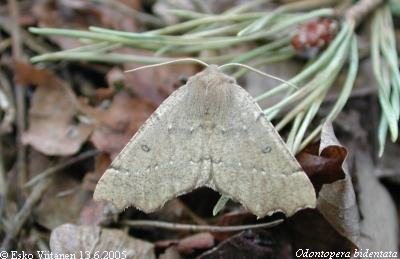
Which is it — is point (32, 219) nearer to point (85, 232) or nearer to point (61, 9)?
point (85, 232)

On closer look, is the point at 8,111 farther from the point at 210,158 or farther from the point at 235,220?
the point at 235,220

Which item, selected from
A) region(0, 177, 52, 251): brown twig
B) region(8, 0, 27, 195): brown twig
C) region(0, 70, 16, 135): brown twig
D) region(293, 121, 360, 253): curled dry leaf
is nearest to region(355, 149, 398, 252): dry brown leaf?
region(293, 121, 360, 253): curled dry leaf

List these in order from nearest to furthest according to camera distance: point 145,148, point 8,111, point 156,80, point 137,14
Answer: point 145,148 < point 8,111 < point 156,80 < point 137,14

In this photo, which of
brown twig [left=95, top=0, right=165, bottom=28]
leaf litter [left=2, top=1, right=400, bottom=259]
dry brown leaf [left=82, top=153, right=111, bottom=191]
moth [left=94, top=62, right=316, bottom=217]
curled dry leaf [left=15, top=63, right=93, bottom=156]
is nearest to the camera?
moth [left=94, top=62, right=316, bottom=217]

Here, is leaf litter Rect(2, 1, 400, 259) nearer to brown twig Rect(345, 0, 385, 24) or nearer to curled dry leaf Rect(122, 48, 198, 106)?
curled dry leaf Rect(122, 48, 198, 106)

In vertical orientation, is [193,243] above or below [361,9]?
below

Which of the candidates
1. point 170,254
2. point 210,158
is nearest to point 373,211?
point 210,158
